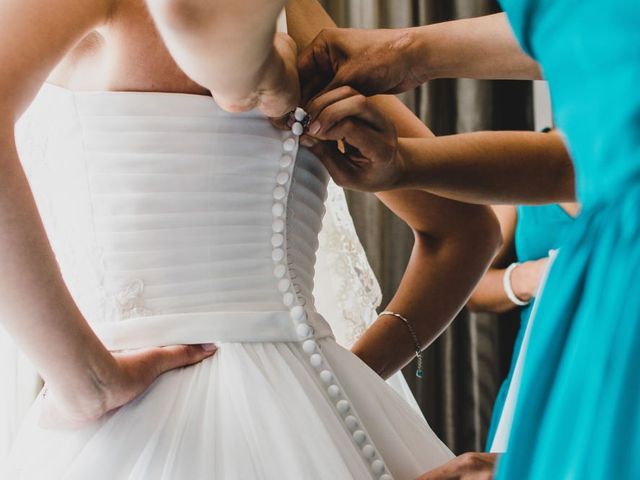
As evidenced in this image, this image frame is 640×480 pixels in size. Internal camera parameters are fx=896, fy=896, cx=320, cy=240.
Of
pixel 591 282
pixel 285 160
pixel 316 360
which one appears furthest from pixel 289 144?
pixel 591 282

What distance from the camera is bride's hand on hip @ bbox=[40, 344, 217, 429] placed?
2.51 feet

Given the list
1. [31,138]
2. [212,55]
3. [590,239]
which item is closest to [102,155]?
[31,138]

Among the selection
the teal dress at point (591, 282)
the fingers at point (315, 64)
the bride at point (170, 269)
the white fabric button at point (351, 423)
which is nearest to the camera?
the teal dress at point (591, 282)

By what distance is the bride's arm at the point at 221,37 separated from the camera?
63 centimetres

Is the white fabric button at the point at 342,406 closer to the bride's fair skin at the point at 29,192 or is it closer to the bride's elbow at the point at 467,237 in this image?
the bride's fair skin at the point at 29,192

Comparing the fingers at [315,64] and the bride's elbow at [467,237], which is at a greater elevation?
the fingers at [315,64]

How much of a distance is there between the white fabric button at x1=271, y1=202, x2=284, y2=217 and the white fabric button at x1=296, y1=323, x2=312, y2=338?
4.5 inches

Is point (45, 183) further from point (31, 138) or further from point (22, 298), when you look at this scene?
point (22, 298)

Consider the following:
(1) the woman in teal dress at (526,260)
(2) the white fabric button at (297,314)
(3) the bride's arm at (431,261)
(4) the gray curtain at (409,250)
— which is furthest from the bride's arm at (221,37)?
(4) the gray curtain at (409,250)

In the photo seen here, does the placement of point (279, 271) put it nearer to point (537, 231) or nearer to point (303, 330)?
point (303, 330)

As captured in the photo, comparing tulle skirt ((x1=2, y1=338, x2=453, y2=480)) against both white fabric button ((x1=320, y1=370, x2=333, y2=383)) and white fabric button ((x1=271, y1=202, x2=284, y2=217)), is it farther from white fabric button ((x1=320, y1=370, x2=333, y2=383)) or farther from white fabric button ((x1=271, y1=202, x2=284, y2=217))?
white fabric button ((x1=271, y1=202, x2=284, y2=217))

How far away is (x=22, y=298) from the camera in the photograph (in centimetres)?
72

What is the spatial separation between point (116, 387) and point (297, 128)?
321 millimetres

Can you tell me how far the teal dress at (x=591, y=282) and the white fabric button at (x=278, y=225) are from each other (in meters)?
0.36
